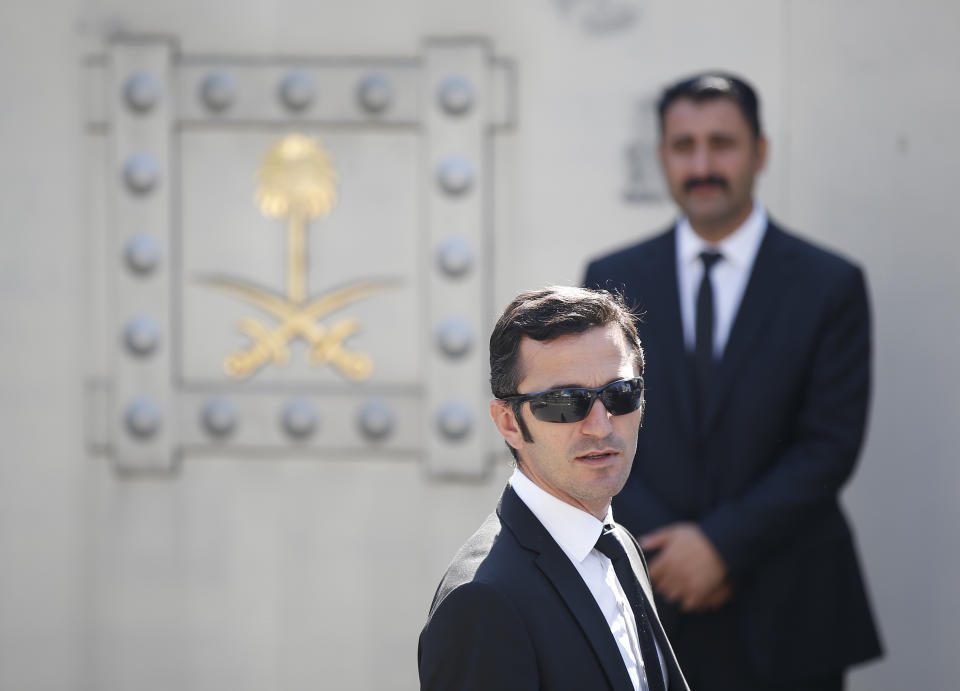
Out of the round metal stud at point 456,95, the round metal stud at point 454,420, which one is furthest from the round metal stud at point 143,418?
the round metal stud at point 456,95

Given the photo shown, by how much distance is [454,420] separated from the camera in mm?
3551

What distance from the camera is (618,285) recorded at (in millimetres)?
3172

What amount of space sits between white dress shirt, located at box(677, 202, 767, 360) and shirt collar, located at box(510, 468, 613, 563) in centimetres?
151

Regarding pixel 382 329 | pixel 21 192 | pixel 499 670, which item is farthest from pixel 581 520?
pixel 21 192

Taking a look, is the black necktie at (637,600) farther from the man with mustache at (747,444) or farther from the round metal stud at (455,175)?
the round metal stud at (455,175)

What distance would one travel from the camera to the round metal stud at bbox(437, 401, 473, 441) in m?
3.55

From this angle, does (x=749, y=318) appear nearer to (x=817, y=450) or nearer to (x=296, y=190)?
(x=817, y=450)

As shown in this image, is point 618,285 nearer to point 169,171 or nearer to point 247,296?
point 247,296

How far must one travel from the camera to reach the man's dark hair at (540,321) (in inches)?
65.0

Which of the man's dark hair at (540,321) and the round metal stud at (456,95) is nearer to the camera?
the man's dark hair at (540,321)

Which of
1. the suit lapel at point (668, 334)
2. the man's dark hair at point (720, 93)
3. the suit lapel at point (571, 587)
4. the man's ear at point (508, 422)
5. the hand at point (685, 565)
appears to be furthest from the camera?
the man's dark hair at point (720, 93)

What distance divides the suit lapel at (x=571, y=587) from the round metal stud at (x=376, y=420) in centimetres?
193

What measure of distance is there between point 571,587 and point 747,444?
1.52 meters

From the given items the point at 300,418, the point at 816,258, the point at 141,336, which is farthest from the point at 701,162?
the point at 141,336
